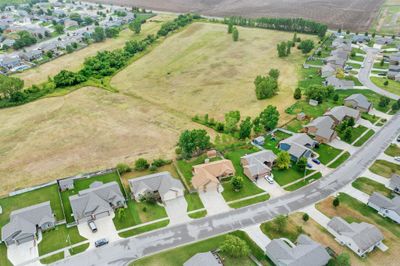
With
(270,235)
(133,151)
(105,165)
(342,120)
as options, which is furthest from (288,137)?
(105,165)

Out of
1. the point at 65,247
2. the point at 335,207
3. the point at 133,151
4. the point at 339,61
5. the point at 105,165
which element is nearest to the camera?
the point at 65,247

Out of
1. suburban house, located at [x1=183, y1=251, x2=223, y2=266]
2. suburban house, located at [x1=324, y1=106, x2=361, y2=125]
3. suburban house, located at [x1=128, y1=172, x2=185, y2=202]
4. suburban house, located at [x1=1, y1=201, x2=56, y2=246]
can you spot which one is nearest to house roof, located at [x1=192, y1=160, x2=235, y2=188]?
suburban house, located at [x1=128, y1=172, x2=185, y2=202]

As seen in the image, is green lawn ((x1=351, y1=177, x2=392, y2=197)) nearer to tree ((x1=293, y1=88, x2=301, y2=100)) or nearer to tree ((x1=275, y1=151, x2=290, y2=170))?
tree ((x1=275, y1=151, x2=290, y2=170))

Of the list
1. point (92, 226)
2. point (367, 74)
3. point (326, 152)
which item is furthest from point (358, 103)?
point (92, 226)

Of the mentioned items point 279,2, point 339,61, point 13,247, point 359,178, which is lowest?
Result: point 13,247

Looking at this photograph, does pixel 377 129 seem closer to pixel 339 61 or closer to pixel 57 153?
pixel 339 61
